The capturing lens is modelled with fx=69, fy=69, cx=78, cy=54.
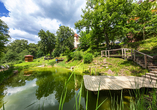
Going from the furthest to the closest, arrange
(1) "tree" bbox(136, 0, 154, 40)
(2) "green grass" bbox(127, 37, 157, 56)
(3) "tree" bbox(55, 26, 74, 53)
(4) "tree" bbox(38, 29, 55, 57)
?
(3) "tree" bbox(55, 26, 74, 53)
(4) "tree" bbox(38, 29, 55, 57)
(1) "tree" bbox(136, 0, 154, 40)
(2) "green grass" bbox(127, 37, 157, 56)

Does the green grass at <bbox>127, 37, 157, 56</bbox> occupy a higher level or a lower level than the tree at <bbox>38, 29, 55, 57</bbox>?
lower

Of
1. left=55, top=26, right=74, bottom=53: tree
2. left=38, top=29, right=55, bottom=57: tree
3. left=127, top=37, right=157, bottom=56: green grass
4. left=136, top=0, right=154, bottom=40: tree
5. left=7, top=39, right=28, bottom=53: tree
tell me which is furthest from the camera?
left=7, top=39, right=28, bottom=53: tree

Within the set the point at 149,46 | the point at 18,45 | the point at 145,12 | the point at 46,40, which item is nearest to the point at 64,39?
the point at 46,40

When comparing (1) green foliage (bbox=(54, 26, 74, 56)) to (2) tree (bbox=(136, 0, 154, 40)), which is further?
(1) green foliage (bbox=(54, 26, 74, 56))

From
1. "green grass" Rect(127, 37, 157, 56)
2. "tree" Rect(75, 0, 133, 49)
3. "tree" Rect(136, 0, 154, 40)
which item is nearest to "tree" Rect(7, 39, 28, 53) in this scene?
"tree" Rect(75, 0, 133, 49)

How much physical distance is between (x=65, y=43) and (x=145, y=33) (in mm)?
23504

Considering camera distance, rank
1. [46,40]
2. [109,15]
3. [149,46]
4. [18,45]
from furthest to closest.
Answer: [18,45]
[46,40]
[109,15]
[149,46]

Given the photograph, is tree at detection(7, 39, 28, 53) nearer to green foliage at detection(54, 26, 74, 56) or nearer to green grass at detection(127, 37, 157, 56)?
green foliage at detection(54, 26, 74, 56)

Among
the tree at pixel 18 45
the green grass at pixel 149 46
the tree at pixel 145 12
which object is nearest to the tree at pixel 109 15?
the tree at pixel 145 12

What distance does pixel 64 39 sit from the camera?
29.9m

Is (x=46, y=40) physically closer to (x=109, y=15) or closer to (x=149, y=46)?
(x=109, y=15)

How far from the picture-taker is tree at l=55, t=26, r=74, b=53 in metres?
28.5

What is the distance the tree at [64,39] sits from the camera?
93.5ft

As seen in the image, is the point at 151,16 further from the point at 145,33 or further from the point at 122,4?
the point at 122,4
